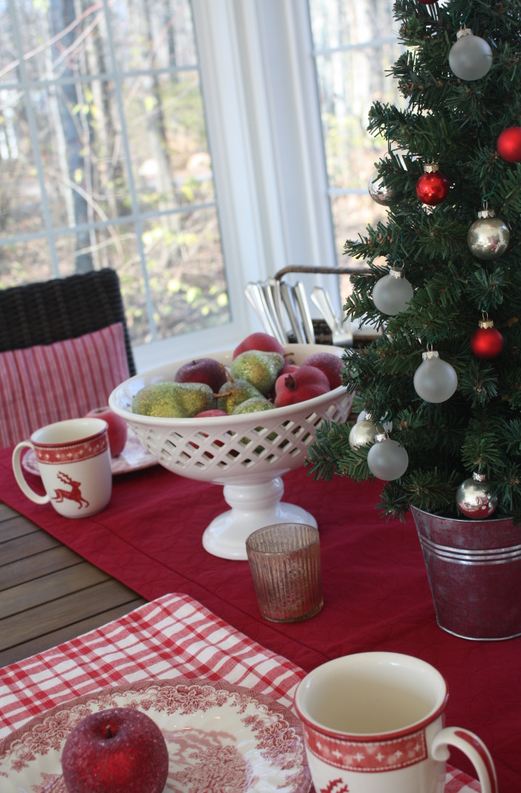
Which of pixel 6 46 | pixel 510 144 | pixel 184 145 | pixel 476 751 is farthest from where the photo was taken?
pixel 184 145

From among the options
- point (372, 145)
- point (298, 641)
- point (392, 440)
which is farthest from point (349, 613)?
point (372, 145)

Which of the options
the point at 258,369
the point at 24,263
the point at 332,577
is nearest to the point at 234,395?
the point at 258,369

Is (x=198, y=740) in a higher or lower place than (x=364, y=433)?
lower

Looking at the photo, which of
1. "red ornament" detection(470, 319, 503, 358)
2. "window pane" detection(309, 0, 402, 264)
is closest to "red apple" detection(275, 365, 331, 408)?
"red ornament" detection(470, 319, 503, 358)

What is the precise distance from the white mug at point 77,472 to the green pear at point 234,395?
0.71ft

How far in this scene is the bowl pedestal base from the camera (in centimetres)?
102

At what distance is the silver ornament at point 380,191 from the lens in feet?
2.69

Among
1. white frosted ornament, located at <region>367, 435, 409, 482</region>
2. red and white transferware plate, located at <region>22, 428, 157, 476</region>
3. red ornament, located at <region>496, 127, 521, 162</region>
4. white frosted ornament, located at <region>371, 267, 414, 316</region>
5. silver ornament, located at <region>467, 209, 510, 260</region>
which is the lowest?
red and white transferware plate, located at <region>22, 428, 157, 476</region>

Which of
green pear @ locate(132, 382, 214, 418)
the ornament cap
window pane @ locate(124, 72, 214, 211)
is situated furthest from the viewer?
window pane @ locate(124, 72, 214, 211)

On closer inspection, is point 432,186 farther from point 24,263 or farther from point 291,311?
point 24,263

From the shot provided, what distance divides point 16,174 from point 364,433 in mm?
2135

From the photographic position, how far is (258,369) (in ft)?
3.44

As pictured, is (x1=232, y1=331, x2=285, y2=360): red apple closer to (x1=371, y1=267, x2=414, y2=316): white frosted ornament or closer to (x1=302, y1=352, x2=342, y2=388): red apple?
(x1=302, y1=352, x2=342, y2=388): red apple

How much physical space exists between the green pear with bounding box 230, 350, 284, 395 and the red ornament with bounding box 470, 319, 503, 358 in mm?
334
